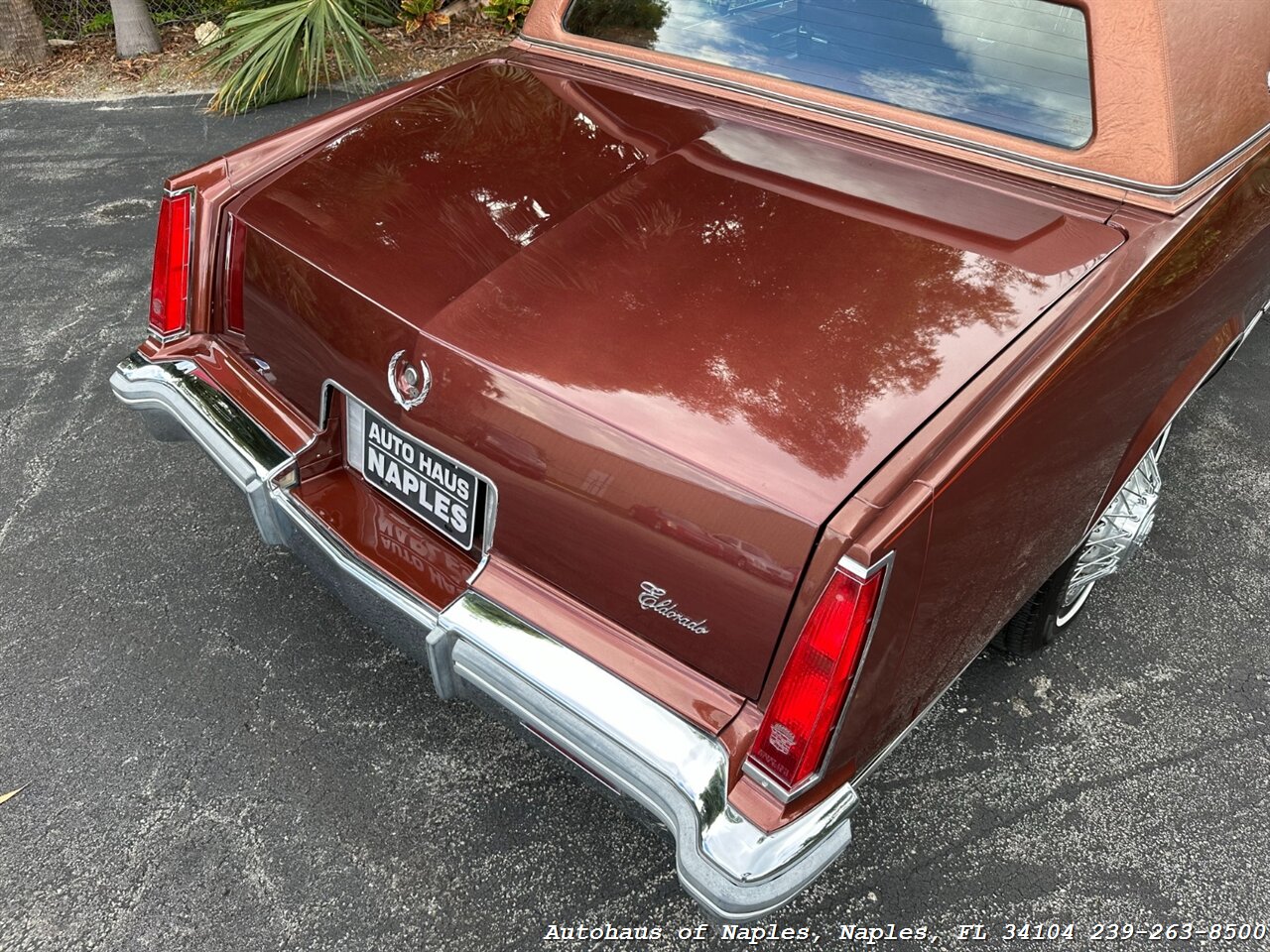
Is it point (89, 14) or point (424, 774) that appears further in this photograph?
point (89, 14)

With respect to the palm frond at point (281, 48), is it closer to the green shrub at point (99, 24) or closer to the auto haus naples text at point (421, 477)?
the green shrub at point (99, 24)

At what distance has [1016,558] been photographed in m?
1.83

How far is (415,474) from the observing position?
198cm

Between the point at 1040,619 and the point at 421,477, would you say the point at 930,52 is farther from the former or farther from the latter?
→ the point at 421,477

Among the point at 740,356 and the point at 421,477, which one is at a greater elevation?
the point at 740,356

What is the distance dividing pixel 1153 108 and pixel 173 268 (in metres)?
2.32

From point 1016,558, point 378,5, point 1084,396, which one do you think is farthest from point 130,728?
point 378,5

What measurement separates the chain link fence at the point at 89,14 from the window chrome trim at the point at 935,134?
6358 mm

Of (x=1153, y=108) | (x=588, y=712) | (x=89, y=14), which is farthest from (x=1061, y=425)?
(x=89, y=14)

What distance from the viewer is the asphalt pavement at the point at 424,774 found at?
2053 millimetres

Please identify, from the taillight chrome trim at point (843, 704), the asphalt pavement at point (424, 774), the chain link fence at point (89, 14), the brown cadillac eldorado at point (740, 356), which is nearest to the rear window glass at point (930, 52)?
the brown cadillac eldorado at point (740, 356)

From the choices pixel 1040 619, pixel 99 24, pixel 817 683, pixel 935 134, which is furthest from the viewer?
pixel 99 24

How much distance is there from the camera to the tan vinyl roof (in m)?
1.98

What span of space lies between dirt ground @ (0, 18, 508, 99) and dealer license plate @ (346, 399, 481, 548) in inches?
207
